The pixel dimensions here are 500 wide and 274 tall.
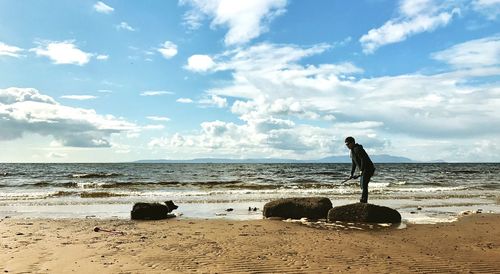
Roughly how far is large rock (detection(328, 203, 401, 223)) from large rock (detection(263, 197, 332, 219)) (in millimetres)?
691

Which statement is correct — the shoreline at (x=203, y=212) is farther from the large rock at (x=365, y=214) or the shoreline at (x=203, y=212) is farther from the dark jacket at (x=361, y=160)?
the dark jacket at (x=361, y=160)

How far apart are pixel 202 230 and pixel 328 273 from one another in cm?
471

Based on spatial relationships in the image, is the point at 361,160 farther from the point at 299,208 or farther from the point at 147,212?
the point at 147,212

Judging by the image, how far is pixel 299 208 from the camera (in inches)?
503

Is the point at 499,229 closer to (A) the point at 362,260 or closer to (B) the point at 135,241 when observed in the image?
(A) the point at 362,260

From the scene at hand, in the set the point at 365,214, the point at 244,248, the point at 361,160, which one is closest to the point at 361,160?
the point at 361,160

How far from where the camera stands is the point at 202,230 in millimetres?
10156

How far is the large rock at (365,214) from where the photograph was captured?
38.2 ft

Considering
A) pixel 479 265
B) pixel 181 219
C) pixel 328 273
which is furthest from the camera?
pixel 181 219

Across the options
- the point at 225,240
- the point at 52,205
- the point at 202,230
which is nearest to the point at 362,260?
the point at 225,240

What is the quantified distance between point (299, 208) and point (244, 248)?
5277mm

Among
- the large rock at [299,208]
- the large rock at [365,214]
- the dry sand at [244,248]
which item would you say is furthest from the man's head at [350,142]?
the dry sand at [244,248]

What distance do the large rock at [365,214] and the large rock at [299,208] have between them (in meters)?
0.69

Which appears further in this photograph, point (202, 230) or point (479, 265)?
point (202, 230)
